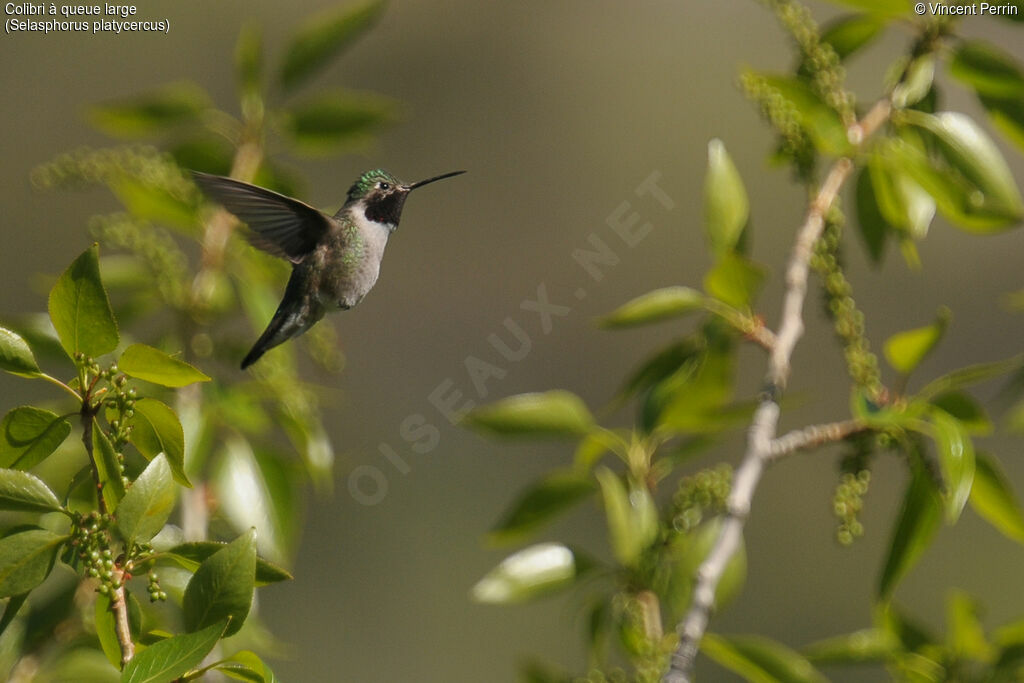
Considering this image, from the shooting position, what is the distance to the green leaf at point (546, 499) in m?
1.00

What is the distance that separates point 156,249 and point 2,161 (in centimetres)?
1105

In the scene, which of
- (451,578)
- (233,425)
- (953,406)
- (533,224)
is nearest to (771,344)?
(953,406)

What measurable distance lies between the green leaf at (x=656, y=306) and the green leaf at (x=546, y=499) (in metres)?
0.15

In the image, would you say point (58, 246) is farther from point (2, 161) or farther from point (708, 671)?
point (708, 671)

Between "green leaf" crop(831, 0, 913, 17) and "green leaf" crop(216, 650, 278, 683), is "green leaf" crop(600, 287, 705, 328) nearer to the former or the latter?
"green leaf" crop(831, 0, 913, 17)

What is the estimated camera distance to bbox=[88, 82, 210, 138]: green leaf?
46.9 inches

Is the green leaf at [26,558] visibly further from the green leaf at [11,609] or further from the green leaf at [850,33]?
the green leaf at [850,33]

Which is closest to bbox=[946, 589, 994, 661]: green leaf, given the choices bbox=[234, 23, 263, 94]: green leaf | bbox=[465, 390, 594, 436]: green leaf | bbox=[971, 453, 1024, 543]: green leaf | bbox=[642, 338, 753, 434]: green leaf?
bbox=[971, 453, 1024, 543]: green leaf

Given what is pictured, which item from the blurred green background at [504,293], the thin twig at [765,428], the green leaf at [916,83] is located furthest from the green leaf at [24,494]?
the blurred green background at [504,293]

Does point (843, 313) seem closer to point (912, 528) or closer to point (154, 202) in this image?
point (912, 528)

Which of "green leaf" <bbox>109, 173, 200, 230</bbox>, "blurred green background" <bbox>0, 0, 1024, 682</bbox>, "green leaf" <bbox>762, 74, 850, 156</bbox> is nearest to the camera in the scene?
"green leaf" <bbox>762, 74, 850, 156</bbox>

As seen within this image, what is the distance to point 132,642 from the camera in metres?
0.61

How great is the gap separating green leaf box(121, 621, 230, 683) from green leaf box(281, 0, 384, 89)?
75 centimetres

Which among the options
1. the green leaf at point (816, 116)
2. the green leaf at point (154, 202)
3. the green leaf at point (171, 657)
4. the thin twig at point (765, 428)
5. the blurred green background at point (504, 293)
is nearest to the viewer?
the green leaf at point (171, 657)
